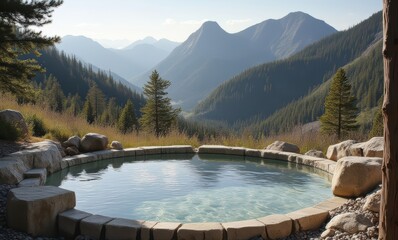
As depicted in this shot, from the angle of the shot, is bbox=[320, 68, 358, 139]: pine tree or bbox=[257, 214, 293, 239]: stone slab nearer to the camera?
bbox=[257, 214, 293, 239]: stone slab

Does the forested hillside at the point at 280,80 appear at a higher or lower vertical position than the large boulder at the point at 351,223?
higher

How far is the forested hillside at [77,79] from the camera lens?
10506 centimetres

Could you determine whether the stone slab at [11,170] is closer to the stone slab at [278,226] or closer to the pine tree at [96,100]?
the stone slab at [278,226]

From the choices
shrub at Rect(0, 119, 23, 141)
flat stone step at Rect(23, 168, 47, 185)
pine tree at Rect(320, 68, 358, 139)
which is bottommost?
flat stone step at Rect(23, 168, 47, 185)

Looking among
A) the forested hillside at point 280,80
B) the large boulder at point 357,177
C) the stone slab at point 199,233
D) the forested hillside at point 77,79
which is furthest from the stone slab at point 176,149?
the forested hillside at point 280,80

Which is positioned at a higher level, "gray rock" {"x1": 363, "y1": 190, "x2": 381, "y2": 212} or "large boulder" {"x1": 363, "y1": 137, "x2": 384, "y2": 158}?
"large boulder" {"x1": 363, "y1": 137, "x2": 384, "y2": 158}

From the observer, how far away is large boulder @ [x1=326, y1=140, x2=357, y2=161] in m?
8.27

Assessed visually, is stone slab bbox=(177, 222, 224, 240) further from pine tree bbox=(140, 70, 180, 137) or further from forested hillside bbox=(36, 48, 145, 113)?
forested hillside bbox=(36, 48, 145, 113)

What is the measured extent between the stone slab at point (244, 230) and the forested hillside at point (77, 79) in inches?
3945

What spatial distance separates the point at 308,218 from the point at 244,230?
94cm

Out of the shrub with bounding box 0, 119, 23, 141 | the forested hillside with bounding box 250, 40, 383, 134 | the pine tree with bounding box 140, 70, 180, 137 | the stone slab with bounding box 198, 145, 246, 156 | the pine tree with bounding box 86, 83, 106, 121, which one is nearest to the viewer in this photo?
the shrub with bounding box 0, 119, 23, 141

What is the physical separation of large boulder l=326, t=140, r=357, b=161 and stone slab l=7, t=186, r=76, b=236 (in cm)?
612

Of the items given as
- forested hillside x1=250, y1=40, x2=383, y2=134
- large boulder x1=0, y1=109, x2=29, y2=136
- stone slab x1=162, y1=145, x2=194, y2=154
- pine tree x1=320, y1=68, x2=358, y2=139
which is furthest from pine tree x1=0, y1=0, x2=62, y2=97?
forested hillside x1=250, y1=40, x2=383, y2=134

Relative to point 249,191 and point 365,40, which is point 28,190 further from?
point 365,40
